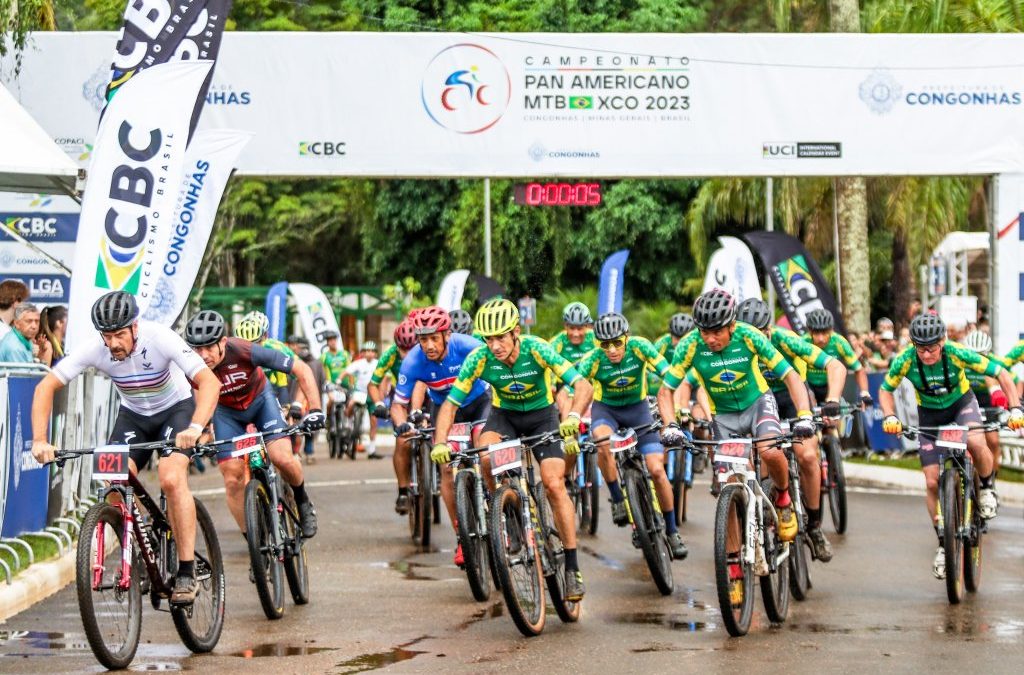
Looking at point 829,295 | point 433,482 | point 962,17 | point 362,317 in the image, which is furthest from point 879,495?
point 362,317

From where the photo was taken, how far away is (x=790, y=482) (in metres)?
12.0

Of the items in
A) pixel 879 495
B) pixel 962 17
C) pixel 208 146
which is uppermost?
pixel 962 17

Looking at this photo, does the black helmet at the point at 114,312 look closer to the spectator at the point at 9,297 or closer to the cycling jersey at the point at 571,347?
the spectator at the point at 9,297

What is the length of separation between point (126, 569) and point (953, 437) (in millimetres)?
5591

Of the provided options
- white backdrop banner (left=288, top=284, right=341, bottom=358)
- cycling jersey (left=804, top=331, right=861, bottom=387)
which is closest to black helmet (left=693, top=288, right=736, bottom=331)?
cycling jersey (left=804, top=331, right=861, bottom=387)

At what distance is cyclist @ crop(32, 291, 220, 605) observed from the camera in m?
9.25

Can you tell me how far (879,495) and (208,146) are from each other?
848 cm

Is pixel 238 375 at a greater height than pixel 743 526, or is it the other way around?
pixel 238 375

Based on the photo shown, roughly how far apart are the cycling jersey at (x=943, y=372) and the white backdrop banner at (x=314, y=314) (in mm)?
22240

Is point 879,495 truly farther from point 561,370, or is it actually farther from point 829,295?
point 561,370

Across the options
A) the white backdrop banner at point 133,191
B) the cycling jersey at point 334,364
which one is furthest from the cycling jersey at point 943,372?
the cycling jersey at point 334,364

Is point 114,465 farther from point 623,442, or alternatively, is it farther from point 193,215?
point 193,215

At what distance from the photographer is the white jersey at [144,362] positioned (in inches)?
371

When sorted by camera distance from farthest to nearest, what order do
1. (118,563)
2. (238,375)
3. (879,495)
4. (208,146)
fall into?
(879,495)
(208,146)
(238,375)
(118,563)
